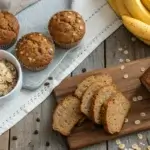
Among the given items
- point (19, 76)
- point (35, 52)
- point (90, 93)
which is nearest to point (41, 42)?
point (35, 52)

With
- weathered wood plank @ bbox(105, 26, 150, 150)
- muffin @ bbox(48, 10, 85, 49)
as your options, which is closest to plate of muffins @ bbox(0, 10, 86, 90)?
muffin @ bbox(48, 10, 85, 49)

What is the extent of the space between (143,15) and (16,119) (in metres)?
0.56

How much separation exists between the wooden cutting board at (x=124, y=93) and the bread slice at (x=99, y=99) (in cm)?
5

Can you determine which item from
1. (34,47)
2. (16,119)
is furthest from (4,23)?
(16,119)

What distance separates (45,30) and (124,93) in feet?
1.22

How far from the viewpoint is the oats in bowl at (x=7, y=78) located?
1879mm

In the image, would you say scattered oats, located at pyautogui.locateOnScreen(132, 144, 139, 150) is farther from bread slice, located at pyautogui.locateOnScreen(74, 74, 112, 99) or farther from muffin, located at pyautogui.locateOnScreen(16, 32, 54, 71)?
muffin, located at pyautogui.locateOnScreen(16, 32, 54, 71)

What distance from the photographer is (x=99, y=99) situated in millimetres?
1840

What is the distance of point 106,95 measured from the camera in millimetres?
1855

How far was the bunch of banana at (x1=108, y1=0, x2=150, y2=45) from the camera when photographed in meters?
1.98

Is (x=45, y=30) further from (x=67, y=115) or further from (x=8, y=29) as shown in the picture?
(x=67, y=115)

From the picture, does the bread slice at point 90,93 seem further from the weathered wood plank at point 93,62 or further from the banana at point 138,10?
the banana at point 138,10

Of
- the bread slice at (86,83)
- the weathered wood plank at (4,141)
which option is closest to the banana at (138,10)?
the bread slice at (86,83)

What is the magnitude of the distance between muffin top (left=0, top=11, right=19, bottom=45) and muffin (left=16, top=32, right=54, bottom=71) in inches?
1.5
